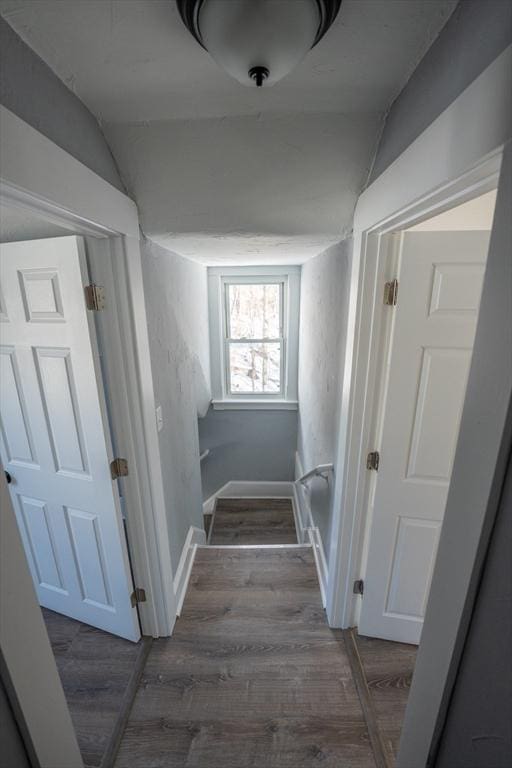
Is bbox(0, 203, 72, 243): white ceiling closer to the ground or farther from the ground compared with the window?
farther from the ground

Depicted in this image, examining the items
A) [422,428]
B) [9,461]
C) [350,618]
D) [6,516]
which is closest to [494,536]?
[422,428]

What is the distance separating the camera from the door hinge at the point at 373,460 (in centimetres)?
141

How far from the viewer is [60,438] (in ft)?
4.68

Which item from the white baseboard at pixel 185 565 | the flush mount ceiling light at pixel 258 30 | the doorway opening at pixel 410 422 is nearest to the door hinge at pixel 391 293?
the doorway opening at pixel 410 422

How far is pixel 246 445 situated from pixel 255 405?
573 millimetres

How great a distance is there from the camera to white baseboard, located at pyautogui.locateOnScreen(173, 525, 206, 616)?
1835mm

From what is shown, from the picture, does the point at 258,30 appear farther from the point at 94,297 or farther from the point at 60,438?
the point at 60,438

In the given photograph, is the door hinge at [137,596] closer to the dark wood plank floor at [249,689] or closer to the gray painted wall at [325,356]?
the dark wood plank floor at [249,689]

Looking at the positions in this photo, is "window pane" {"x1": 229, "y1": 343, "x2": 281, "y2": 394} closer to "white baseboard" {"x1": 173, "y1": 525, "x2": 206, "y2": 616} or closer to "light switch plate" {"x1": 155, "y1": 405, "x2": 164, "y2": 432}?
"white baseboard" {"x1": 173, "y1": 525, "x2": 206, "y2": 616}

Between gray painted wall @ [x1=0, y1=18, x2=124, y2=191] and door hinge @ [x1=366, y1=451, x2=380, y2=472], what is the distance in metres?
1.50

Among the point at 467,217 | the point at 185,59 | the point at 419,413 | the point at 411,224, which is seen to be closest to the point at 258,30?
the point at 185,59

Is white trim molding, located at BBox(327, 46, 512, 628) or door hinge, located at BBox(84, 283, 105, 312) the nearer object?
white trim molding, located at BBox(327, 46, 512, 628)

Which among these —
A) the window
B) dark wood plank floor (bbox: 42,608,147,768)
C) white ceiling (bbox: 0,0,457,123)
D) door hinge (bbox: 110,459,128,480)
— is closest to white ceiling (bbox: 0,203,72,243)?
white ceiling (bbox: 0,0,457,123)

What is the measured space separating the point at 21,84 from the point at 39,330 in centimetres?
84
